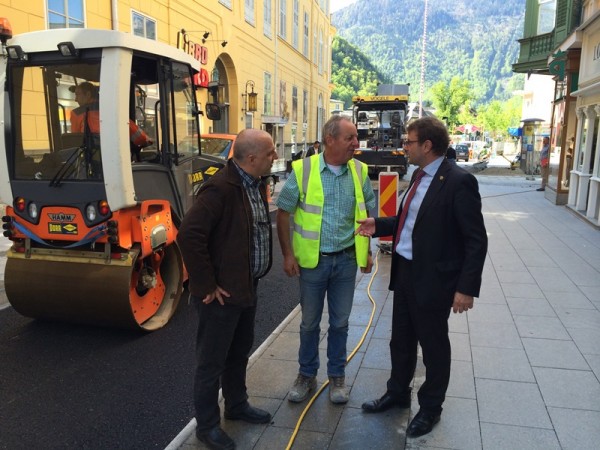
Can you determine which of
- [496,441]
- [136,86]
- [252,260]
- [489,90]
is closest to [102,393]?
[252,260]

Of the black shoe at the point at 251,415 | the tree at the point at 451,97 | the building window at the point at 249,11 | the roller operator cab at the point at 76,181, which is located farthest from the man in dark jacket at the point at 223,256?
the tree at the point at 451,97

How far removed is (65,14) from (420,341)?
11393 millimetres

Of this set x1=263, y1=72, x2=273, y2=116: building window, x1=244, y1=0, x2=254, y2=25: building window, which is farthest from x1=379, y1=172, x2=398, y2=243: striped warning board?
x1=263, y1=72, x2=273, y2=116: building window

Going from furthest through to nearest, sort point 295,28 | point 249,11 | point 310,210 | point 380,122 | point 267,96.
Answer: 1. point 295,28
2. point 267,96
3. point 380,122
4. point 249,11
5. point 310,210

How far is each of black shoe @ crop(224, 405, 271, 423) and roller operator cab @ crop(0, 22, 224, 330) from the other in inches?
67.4

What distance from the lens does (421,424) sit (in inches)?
123

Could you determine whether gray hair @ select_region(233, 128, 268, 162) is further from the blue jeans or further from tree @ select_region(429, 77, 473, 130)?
tree @ select_region(429, 77, 473, 130)

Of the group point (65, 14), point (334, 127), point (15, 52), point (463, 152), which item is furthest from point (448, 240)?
point (463, 152)

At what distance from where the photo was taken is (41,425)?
11.1 ft

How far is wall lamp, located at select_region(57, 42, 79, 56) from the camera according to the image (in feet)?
14.1

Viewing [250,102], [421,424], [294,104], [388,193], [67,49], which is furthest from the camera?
[294,104]

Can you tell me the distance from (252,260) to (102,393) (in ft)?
5.81

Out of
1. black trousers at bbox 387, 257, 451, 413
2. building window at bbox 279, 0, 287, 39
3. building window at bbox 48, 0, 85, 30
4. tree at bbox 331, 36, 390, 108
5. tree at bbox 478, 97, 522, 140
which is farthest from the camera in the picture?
tree at bbox 331, 36, 390, 108

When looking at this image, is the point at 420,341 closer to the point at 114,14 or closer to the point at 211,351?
the point at 211,351
